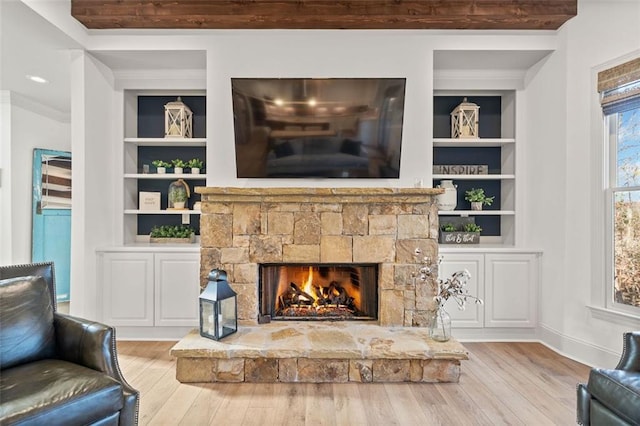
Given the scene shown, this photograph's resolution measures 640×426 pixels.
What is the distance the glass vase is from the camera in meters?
2.81

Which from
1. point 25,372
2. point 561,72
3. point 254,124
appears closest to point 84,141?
point 254,124

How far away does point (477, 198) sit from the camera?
386 centimetres

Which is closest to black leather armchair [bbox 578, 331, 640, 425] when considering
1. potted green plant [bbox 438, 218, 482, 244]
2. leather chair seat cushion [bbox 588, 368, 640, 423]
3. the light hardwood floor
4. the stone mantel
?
leather chair seat cushion [bbox 588, 368, 640, 423]

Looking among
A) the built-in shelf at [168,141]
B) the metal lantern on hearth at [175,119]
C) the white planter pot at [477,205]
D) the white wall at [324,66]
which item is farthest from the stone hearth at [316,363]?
the metal lantern on hearth at [175,119]

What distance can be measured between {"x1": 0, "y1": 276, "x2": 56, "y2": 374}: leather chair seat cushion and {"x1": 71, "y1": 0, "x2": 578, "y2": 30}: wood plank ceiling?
241 cm

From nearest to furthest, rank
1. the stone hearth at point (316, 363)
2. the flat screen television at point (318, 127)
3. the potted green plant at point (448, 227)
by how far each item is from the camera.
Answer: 1. the stone hearth at point (316, 363)
2. the flat screen television at point (318, 127)
3. the potted green plant at point (448, 227)

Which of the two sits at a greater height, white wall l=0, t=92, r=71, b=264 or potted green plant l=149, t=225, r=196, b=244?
white wall l=0, t=92, r=71, b=264

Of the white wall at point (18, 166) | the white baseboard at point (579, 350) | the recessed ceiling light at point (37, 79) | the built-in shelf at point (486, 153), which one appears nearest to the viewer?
the white baseboard at point (579, 350)

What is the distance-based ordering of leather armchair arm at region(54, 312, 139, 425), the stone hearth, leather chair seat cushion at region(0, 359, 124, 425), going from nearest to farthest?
leather chair seat cushion at region(0, 359, 124, 425) < leather armchair arm at region(54, 312, 139, 425) < the stone hearth

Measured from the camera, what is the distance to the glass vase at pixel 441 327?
2812 millimetres

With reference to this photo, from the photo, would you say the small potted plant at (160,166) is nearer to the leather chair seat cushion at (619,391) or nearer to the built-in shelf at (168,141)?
the built-in shelf at (168,141)

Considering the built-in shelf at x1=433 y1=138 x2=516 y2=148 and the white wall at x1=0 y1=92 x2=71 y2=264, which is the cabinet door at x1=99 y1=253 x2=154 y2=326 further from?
the built-in shelf at x1=433 y1=138 x2=516 y2=148

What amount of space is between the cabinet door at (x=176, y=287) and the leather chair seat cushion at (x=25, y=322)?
58.1 inches

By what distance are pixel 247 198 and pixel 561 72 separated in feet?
9.87
